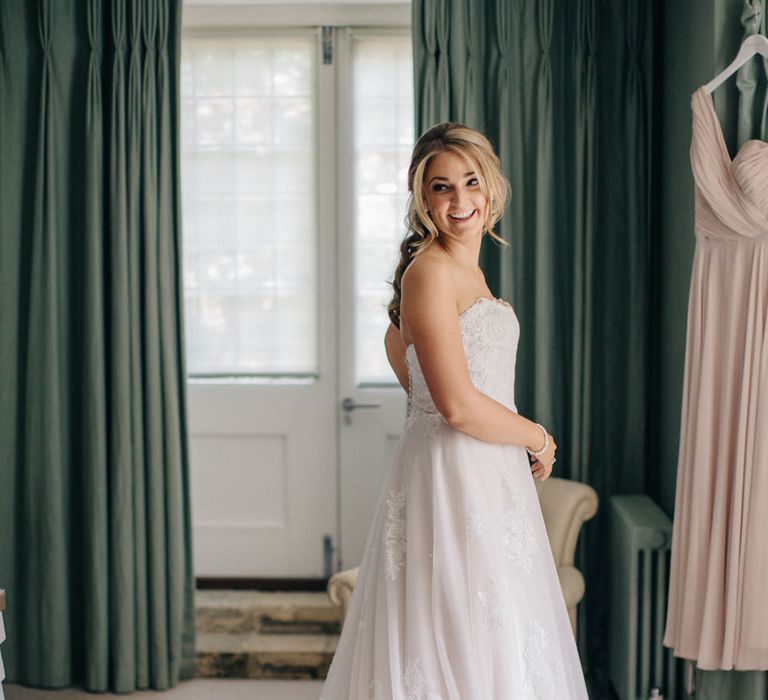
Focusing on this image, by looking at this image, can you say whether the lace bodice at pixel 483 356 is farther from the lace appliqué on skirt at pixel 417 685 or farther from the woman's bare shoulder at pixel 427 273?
the lace appliqué on skirt at pixel 417 685

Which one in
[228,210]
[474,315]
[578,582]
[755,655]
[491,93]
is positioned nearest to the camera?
[474,315]

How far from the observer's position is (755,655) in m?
2.23

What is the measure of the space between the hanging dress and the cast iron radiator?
0.82m

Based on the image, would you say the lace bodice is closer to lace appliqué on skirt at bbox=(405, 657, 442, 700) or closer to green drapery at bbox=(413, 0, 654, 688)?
lace appliqué on skirt at bbox=(405, 657, 442, 700)

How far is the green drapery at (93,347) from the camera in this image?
3.02 m

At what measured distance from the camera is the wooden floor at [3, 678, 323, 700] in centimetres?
306

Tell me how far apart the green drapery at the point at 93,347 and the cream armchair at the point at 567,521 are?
81 centimetres

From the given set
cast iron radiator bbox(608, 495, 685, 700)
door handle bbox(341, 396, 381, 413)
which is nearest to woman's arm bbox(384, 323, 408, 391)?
cast iron radiator bbox(608, 495, 685, 700)

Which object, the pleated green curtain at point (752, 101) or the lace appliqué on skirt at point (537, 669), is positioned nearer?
the lace appliqué on skirt at point (537, 669)

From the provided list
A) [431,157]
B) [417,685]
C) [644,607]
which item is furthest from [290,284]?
[417,685]

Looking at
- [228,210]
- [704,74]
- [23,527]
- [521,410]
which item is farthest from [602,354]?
[23,527]

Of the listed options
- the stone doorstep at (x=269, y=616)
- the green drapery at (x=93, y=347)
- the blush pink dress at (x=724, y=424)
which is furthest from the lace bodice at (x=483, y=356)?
the stone doorstep at (x=269, y=616)

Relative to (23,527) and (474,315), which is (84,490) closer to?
(23,527)

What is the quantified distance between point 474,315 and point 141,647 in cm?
204
